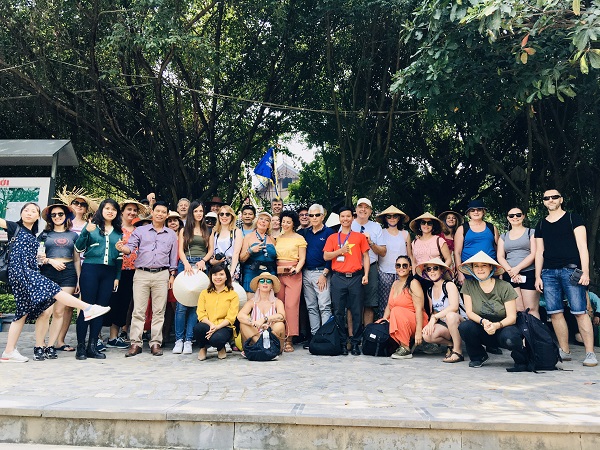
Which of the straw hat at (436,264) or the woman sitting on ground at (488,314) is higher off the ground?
the straw hat at (436,264)

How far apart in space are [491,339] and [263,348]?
2733 millimetres

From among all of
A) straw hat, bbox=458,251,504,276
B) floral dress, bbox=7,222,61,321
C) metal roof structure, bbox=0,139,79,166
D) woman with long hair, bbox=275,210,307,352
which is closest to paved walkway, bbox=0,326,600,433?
floral dress, bbox=7,222,61,321

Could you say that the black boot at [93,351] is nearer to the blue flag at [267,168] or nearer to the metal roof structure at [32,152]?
the metal roof structure at [32,152]

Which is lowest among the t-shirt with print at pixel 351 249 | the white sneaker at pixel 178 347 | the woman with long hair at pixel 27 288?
the white sneaker at pixel 178 347

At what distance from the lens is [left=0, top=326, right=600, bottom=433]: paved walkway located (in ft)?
15.1

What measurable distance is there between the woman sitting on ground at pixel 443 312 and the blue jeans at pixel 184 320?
309 centimetres

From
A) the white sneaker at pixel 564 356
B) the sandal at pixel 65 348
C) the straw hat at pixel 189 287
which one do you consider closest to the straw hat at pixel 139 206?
the straw hat at pixel 189 287

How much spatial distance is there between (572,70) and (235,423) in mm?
6504

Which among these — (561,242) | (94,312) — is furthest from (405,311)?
(94,312)

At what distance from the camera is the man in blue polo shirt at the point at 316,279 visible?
872 cm

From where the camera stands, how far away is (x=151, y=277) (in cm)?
812

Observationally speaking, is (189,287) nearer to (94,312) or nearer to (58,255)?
(94,312)

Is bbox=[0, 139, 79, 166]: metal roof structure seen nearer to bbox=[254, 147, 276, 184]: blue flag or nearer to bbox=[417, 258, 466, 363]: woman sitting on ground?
bbox=[254, 147, 276, 184]: blue flag

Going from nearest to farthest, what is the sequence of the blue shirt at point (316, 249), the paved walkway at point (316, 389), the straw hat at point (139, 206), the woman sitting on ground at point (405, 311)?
the paved walkway at point (316, 389), the woman sitting on ground at point (405, 311), the straw hat at point (139, 206), the blue shirt at point (316, 249)
